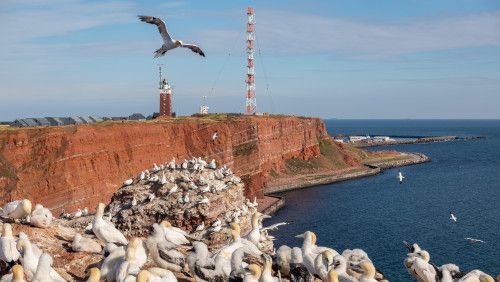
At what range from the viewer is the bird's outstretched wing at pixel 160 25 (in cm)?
1775

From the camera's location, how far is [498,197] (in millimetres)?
76000

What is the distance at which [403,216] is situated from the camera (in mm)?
62625

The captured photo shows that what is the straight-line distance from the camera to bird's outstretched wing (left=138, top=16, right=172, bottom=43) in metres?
17.8

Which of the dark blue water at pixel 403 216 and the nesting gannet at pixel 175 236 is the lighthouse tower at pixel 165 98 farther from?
the nesting gannet at pixel 175 236

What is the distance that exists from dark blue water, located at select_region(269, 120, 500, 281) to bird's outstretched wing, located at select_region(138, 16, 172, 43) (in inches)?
934

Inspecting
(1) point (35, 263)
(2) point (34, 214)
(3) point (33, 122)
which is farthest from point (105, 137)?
(1) point (35, 263)

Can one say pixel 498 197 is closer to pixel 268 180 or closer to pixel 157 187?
pixel 268 180

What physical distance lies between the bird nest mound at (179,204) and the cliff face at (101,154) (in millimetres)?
17156

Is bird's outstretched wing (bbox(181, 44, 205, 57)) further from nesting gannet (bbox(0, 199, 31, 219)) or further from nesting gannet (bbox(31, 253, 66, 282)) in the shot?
nesting gannet (bbox(31, 253, 66, 282))

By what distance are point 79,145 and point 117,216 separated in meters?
24.8

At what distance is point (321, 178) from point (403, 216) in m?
34.8

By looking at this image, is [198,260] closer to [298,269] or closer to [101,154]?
[298,269]

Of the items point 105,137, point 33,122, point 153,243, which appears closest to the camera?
point 153,243

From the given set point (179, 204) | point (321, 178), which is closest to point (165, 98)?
point (321, 178)
